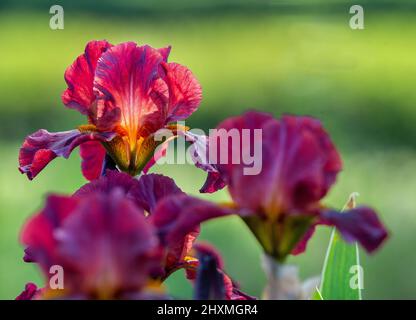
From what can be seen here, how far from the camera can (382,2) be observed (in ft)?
21.5

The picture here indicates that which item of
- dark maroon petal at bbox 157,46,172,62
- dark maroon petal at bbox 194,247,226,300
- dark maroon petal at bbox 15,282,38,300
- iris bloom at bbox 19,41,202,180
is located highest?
dark maroon petal at bbox 157,46,172,62

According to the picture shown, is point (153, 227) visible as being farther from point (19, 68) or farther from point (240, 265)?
point (19, 68)

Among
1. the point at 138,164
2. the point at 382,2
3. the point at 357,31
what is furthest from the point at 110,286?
the point at 382,2

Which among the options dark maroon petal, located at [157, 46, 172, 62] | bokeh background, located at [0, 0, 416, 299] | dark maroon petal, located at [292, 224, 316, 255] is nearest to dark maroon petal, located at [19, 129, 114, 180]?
dark maroon petal, located at [157, 46, 172, 62]

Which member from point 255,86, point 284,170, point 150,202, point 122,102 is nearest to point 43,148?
point 122,102

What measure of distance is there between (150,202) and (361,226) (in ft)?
0.59

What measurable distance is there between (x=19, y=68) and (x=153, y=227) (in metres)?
5.36

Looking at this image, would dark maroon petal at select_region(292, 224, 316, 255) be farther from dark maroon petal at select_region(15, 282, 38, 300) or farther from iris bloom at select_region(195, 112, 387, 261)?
dark maroon petal at select_region(15, 282, 38, 300)

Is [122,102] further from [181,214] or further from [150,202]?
[181,214]

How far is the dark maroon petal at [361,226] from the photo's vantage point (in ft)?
1.82

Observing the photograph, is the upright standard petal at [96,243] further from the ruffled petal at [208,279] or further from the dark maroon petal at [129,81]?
the dark maroon petal at [129,81]

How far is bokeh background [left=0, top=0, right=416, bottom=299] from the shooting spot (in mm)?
3230

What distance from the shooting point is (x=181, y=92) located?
33.9 inches

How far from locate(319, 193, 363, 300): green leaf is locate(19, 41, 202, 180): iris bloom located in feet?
0.70
